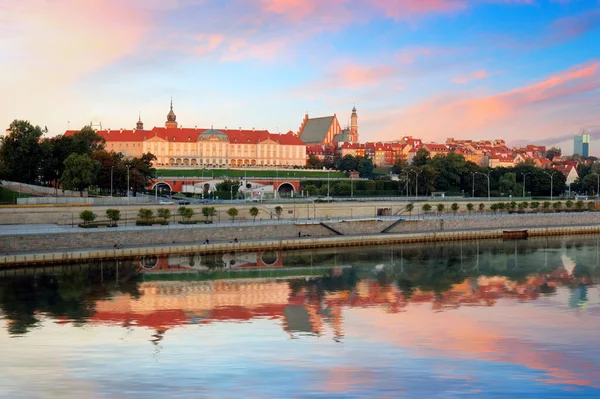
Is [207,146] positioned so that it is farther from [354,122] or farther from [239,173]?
[354,122]

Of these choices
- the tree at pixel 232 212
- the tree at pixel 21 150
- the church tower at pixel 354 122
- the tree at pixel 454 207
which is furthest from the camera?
the church tower at pixel 354 122

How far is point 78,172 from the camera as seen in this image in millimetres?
51469

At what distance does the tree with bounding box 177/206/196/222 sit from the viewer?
146 feet

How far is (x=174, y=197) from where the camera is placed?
64.7 m

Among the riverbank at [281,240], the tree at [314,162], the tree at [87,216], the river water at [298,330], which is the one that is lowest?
the river water at [298,330]

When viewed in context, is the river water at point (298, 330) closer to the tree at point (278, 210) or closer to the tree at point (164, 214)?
the tree at point (164, 214)

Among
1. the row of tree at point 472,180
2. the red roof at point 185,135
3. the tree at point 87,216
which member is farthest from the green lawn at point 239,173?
the tree at point 87,216

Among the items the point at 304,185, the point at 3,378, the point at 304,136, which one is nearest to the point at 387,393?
the point at 3,378

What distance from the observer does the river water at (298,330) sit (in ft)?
55.6

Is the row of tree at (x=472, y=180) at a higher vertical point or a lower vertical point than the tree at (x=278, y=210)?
higher

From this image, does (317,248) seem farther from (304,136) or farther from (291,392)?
(304,136)

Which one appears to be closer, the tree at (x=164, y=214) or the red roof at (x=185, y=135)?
the tree at (x=164, y=214)

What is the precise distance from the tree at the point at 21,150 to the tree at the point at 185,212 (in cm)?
1821

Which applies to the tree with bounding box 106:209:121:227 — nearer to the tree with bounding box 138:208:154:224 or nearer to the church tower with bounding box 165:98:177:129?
the tree with bounding box 138:208:154:224
